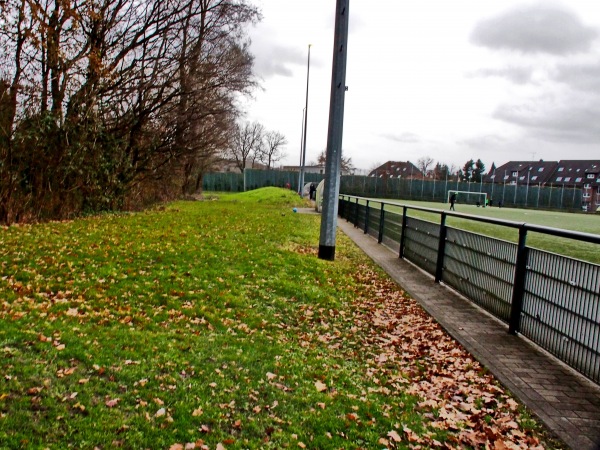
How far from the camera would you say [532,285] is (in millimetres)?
4766

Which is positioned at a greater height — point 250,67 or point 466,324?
point 250,67

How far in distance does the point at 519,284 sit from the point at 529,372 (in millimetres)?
1179

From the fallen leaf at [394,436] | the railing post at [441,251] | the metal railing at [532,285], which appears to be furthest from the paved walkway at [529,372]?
the fallen leaf at [394,436]

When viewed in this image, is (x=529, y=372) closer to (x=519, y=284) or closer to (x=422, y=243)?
(x=519, y=284)

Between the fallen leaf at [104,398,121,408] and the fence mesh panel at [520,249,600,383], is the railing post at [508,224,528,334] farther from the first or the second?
the fallen leaf at [104,398,121,408]

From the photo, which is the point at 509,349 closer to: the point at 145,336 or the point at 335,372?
the point at 335,372

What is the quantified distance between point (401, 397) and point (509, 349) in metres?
1.62

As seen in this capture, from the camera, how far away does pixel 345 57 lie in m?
9.64

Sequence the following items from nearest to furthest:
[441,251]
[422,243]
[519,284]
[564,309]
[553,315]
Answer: [564,309]
[553,315]
[519,284]
[441,251]
[422,243]

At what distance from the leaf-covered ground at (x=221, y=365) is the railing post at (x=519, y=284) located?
0.79m

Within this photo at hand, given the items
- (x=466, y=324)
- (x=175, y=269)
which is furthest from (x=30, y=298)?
(x=466, y=324)

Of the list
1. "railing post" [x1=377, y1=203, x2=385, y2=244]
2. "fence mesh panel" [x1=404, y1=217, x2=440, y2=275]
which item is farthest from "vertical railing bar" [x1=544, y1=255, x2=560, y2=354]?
"railing post" [x1=377, y1=203, x2=385, y2=244]

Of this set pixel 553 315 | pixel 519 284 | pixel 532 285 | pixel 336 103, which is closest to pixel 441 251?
pixel 519 284

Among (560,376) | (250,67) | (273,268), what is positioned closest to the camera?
(560,376)
